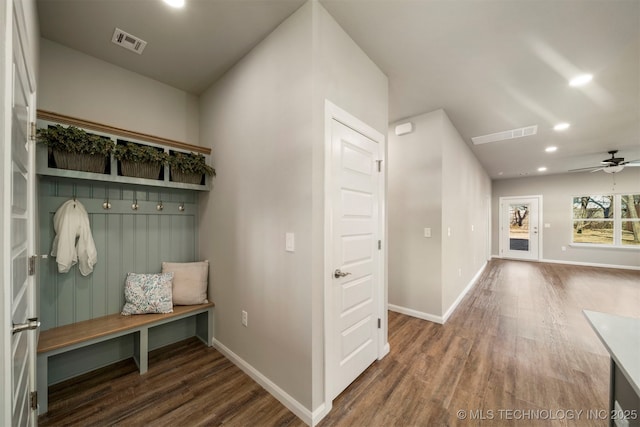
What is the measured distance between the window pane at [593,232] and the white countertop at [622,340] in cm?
842

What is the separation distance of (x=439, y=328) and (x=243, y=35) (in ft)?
12.2

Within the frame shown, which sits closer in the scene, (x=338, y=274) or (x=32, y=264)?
(x=32, y=264)

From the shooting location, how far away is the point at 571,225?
283 inches

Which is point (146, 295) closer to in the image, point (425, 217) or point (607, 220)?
point (425, 217)

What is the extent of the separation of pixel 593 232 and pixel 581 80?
7006mm

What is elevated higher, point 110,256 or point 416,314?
point 110,256

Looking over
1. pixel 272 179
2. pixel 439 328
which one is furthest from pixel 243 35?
pixel 439 328

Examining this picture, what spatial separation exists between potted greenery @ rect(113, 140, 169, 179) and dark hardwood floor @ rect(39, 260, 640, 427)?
176cm

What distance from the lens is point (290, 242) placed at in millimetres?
1755

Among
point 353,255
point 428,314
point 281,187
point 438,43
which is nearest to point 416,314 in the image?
point 428,314

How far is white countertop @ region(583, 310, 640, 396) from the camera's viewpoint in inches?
32.7

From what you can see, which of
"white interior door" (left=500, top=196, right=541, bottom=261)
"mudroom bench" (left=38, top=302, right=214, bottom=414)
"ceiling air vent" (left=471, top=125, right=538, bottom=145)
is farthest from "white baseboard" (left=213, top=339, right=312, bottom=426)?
"white interior door" (left=500, top=196, right=541, bottom=261)

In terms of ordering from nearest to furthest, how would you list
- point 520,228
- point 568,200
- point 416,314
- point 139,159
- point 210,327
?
point 139,159 < point 210,327 < point 416,314 < point 568,200 < point 520,228

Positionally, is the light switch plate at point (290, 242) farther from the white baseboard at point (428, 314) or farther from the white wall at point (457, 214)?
the white baseboard at point (428, 314)
